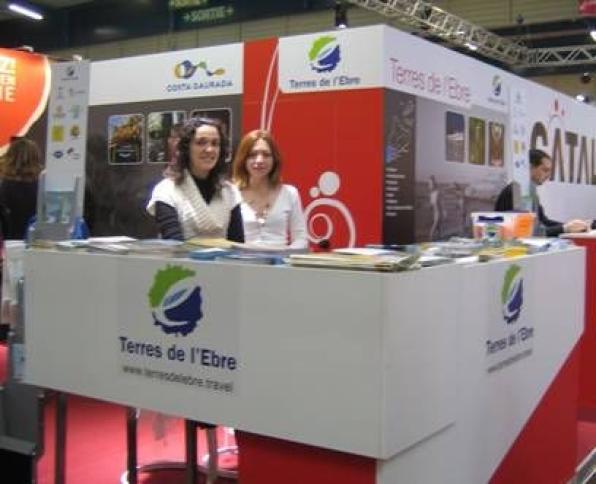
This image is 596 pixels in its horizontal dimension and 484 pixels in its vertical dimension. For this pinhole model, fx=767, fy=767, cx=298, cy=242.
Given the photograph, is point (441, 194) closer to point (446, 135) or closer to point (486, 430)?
point (446, 135)

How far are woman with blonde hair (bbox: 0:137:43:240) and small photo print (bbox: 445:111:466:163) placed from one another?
10.5 feet

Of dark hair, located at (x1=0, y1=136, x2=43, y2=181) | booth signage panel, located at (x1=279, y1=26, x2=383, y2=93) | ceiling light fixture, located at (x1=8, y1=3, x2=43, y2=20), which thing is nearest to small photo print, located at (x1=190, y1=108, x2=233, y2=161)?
booth signage panel, located at (x1=279, y1=26, x2=383, y2=93)

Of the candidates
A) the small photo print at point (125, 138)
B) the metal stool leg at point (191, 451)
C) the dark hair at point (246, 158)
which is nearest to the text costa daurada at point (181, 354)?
the metal stool leg at point (191, 451)

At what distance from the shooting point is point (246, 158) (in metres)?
3.41

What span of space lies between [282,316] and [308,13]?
444 inches

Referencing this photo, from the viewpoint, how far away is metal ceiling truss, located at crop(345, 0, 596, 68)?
10.4m

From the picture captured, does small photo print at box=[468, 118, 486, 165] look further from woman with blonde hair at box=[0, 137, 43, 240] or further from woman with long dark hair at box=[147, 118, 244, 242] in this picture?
woman with long dark hair at box=[147, 118, 244, 242]

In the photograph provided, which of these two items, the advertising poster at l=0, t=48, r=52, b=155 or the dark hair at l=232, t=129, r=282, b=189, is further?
the advertising poster at l=0, t=48, r=52, b=155

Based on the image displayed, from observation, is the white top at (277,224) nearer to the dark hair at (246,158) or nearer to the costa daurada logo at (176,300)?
the dark hair at (246,158)

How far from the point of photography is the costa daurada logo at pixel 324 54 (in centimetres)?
534

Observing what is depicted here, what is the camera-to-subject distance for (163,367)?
78.0 inches

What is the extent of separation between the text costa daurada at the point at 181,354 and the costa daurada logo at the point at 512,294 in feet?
2.85

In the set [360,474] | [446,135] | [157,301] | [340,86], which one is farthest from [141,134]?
[360,474]

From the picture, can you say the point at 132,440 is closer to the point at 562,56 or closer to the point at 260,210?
the point at 260,210
